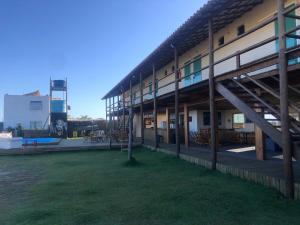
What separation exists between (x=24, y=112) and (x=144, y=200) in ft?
141

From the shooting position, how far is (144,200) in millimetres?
5594

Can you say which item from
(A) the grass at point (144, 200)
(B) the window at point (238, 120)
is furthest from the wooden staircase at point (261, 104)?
(B) the window at point (238, 120)

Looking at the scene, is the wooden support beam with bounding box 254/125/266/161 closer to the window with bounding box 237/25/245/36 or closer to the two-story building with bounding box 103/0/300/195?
the two-story building with bounding box 103/0/300/195

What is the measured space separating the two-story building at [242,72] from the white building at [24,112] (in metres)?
30.8

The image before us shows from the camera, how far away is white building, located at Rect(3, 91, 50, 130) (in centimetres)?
4281

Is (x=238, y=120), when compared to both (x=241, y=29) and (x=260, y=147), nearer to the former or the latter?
(x=241, y=29)

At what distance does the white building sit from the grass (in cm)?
3764

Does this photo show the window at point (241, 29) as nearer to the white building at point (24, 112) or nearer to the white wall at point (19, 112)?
the white building at point (24, 112)

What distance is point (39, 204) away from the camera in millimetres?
5652

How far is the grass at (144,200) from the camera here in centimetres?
450

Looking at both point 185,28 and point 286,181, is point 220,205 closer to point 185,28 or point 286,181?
point 286,181

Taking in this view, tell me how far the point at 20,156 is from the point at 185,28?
12514mm

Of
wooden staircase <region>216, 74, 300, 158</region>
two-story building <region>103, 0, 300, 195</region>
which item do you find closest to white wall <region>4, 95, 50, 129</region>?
two-story building <region>103, 0, 300, 195</region>

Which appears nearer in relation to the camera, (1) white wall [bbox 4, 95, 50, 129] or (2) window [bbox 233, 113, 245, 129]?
(2) window [bbox 233, 113, 245, 129]
